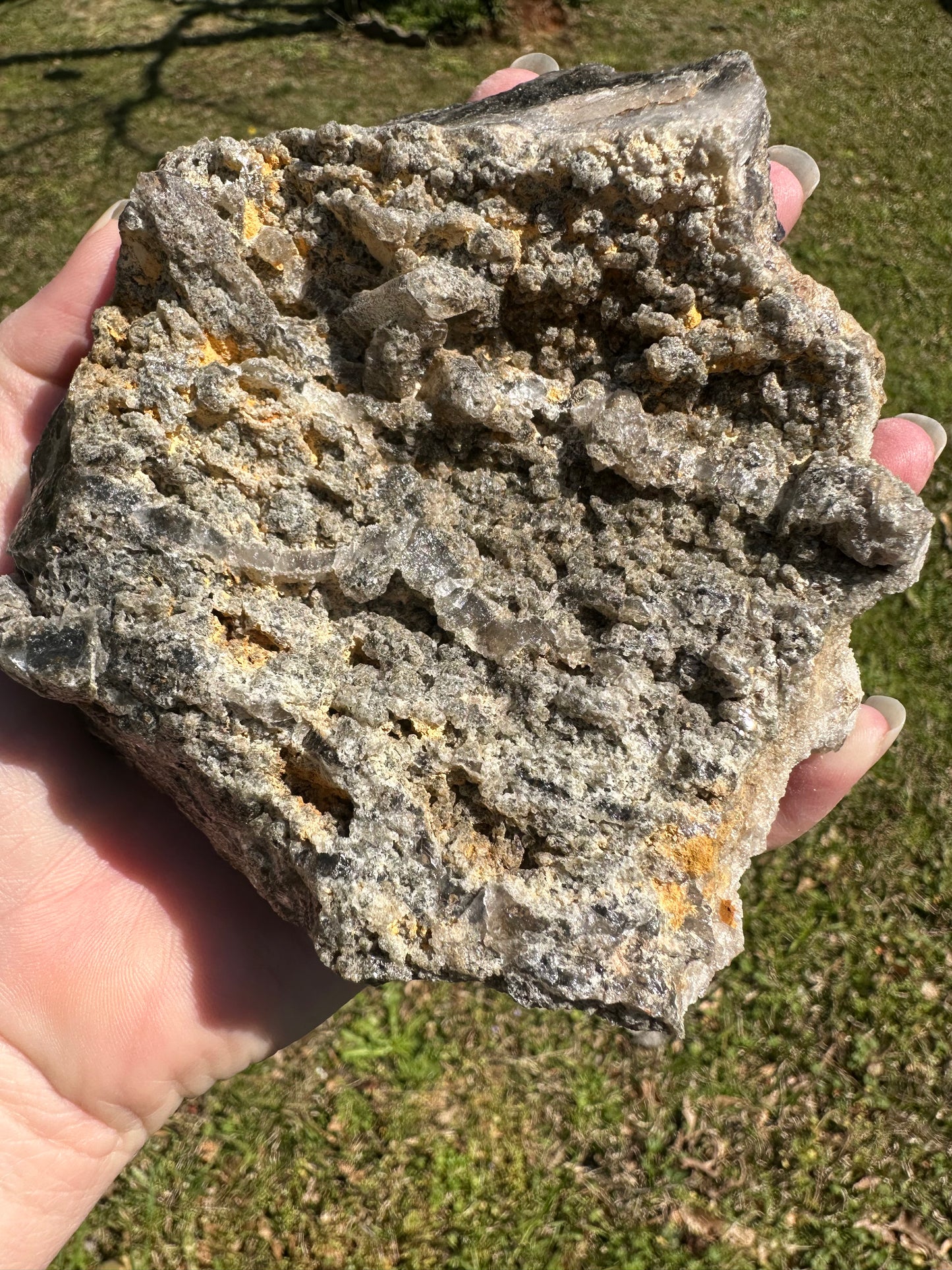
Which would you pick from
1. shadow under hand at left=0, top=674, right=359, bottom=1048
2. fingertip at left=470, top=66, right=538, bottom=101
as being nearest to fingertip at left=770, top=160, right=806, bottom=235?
fingertip at left=470, top=66, right=538, bottom=101

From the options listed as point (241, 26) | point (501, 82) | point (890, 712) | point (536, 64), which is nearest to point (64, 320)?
point (501, 82)

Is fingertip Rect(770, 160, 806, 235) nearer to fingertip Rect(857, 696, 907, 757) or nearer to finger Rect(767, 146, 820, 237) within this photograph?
finger Rect(767, 146, 820, 237)

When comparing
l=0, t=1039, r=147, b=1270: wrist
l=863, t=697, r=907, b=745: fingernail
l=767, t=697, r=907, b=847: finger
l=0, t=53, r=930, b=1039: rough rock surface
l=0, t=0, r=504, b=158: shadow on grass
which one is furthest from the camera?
l=0, t=0, r=504, b=158: shadow on grass

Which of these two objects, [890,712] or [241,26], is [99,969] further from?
[241,26]

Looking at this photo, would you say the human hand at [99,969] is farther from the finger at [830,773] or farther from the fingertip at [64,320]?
the finger at [830,773]

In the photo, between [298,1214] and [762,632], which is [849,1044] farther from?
[762,632]

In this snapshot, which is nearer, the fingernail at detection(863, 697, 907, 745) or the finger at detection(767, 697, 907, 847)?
the finger at detection(767, 697, 907, 847)

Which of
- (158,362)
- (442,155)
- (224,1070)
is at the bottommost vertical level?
(224,1070)

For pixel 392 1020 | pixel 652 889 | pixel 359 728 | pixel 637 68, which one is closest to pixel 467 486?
pixel 359 728
